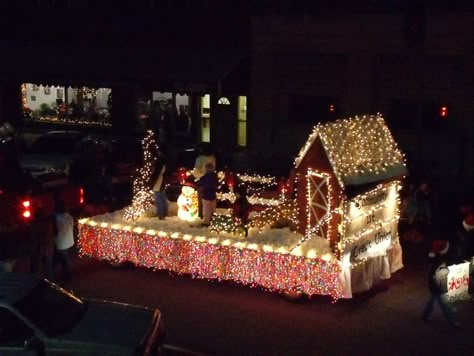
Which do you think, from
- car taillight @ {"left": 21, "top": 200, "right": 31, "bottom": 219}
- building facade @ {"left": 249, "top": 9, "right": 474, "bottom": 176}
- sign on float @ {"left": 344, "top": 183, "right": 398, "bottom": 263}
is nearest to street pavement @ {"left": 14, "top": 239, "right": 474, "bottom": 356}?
sign on float @ {"left": 344, "top": 183, "right": 398, "bottom": 263}

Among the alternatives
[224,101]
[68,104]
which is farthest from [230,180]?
[68,104]

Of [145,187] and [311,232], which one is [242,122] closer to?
[145,187]

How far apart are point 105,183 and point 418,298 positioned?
928 centimetres

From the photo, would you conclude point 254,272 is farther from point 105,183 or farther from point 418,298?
point 105,183

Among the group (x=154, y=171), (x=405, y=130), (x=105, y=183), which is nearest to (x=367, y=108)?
(x=405, y=130)

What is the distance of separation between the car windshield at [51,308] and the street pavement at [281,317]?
199cm

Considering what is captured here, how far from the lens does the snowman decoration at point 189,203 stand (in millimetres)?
14047

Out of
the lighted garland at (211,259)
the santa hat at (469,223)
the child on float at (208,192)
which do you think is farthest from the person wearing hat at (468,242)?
the child on float at (208,192)

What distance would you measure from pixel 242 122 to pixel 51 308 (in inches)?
770

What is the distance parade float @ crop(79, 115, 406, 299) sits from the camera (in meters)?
12.0

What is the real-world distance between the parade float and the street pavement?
33cm

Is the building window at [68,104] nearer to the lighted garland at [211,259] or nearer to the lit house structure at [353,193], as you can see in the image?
the lighted garland at [211,259]

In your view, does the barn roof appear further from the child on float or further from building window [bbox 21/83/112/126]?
building window [bbox 21/83/112/126]

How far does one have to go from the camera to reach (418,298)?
512 inches
